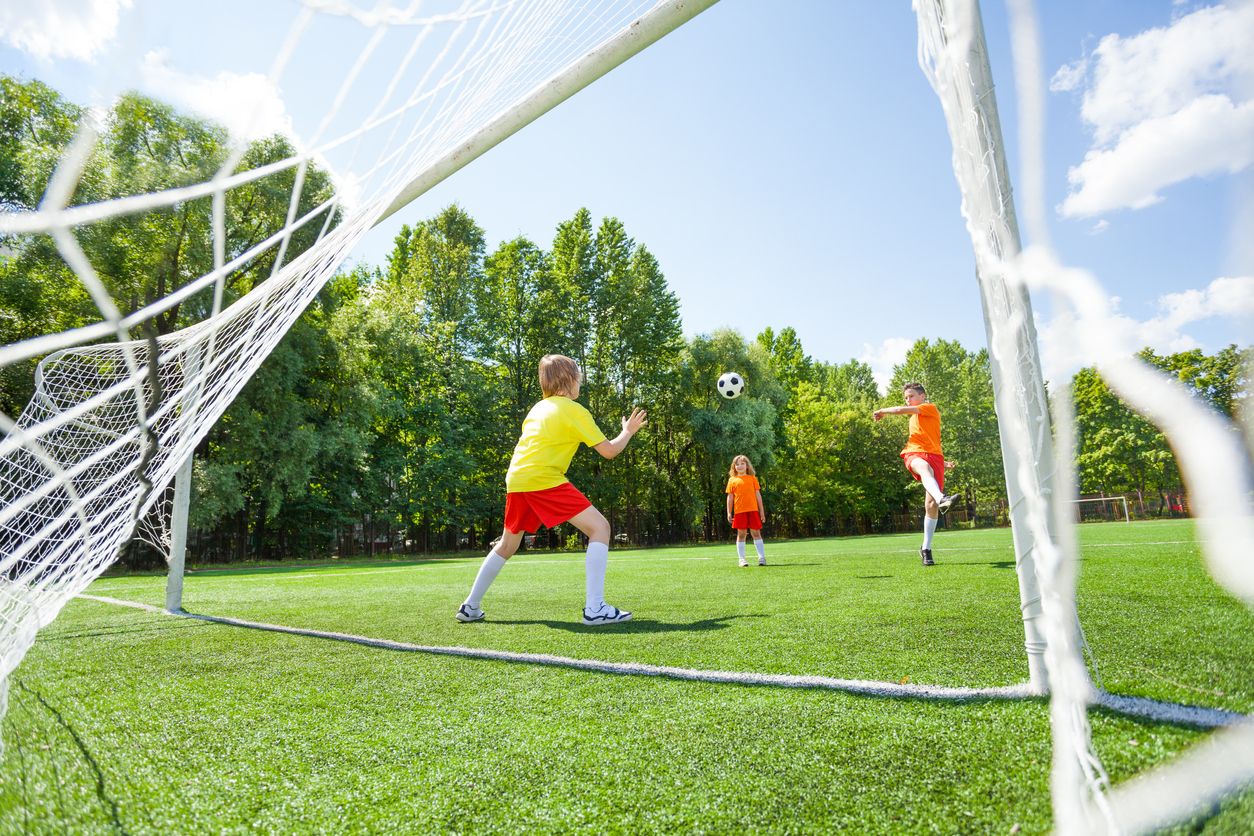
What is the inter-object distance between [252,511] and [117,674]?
22.6m

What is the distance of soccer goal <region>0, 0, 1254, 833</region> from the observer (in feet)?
3.89

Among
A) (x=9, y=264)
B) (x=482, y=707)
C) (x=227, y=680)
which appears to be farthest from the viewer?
(x=9, y=264)

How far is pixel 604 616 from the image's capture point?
3.86 meters

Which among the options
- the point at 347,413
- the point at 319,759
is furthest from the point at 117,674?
the point at 347,413

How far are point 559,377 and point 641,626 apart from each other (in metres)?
1.78

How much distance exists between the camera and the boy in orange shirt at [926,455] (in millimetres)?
6457

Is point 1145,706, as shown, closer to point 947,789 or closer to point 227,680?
point 947,789

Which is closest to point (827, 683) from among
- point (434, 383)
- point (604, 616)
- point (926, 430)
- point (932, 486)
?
point (604, 616)

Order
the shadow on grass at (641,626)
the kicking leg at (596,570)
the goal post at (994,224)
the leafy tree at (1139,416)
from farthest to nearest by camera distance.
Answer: the kicking leg at (596,570)
the shadow on grass at (641,626)
the goal post at (994,224)
the leafy tree at (1139,416)

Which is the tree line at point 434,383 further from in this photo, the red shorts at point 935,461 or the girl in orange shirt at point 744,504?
the red shorts at point 935,461

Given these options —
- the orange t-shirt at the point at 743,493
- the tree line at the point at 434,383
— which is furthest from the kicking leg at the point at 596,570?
the tree line at the point at 434,383

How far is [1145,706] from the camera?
1649mm

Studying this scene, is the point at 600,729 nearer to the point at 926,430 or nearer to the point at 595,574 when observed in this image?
the point at 595,574

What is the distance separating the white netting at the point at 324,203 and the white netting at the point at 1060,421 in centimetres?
150
